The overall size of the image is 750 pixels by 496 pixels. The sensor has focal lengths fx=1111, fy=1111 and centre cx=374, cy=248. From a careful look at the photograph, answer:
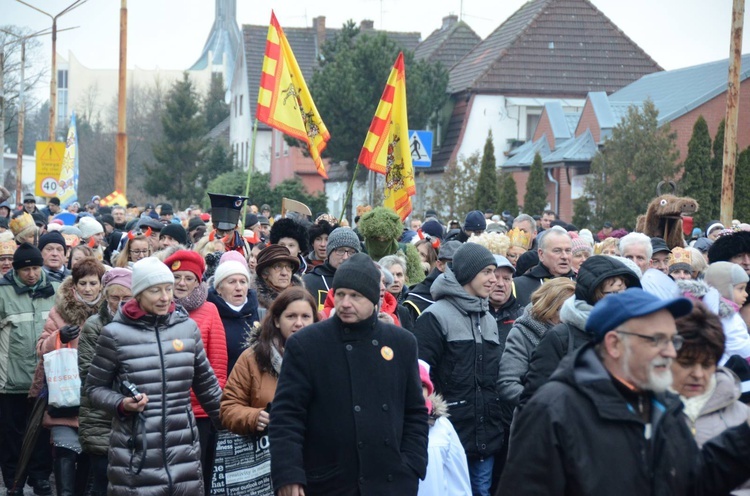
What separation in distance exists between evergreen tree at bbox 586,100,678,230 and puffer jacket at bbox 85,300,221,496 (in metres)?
22.3

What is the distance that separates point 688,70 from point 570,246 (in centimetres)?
3448

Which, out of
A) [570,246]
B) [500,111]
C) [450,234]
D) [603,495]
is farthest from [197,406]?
[500,111]

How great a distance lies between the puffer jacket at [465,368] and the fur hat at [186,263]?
1.63 m

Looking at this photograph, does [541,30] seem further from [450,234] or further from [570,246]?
[570,246]

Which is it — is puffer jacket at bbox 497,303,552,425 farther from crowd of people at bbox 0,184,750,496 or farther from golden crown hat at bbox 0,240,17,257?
golden crown hat at bbox 0,240,17,257

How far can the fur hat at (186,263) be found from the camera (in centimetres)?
752

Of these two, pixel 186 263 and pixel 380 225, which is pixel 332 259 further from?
pixel 186 263

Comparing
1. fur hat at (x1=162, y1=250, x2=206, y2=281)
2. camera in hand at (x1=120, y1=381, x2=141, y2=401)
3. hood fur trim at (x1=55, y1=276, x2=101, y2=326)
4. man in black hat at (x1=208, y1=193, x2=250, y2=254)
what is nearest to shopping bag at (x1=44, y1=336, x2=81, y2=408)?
hood fur trim at (x1=55, y1=276, x2=101, y2=326)

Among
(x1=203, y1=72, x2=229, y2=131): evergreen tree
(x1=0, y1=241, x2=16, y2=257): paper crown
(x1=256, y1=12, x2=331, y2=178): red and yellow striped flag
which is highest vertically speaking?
(x1=203, y1=72, x2=229, y2=131): evergreen tree

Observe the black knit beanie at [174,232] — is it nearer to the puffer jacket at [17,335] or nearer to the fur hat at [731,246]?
the puffer jacket at [17,335]

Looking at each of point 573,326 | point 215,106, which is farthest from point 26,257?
point 215,106

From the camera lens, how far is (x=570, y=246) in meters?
8.57

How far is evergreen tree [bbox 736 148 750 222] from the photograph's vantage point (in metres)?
25.8

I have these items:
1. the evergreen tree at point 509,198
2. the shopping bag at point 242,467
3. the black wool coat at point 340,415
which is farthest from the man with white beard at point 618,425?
the evergreen tree at point 509,198
